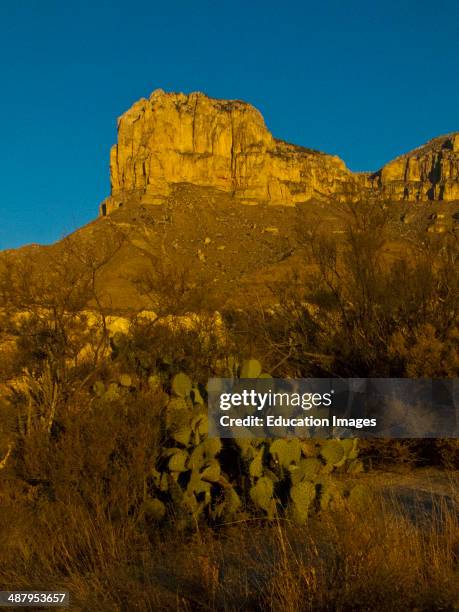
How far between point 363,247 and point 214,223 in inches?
2708

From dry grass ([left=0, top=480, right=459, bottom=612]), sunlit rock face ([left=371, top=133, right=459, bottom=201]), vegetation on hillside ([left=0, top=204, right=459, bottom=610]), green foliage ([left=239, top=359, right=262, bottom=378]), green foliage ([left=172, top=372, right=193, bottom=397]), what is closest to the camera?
dry grass ([left=0, top=480, right=459, bottom=612])

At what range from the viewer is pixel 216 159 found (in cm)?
10138

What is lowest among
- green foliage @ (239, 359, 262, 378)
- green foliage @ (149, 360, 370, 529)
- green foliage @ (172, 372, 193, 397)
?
green foliage @ (149, 360, 370, 529)

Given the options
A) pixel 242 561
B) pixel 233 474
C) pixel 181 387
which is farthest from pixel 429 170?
pixel 242 561

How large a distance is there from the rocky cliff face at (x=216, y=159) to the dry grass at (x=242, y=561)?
83455mm

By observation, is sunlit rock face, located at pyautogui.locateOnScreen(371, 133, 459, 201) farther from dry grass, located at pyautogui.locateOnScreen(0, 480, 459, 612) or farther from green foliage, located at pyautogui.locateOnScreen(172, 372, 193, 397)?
dry grass, located at pyautogui.locateOnScreen(0, 480, 459, 612)

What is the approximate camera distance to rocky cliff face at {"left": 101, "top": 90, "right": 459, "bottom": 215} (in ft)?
313

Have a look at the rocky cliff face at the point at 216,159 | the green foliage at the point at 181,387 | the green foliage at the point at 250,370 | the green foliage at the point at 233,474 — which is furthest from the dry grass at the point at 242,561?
the rocky cliff face at the point at 216,159

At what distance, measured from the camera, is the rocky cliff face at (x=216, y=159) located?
95312 mm

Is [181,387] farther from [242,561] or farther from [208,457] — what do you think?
[242,561]

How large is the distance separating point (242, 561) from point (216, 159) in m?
101

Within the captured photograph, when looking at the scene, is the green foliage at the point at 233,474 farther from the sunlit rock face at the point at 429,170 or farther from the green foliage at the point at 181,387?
the sunlit rock face at the point at 429,170

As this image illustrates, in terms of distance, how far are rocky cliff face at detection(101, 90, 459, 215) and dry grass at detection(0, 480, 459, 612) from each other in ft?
274

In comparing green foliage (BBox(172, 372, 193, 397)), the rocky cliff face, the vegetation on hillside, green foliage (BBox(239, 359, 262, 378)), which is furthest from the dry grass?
the rocky cliff face
